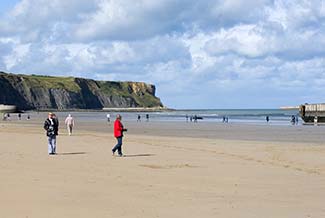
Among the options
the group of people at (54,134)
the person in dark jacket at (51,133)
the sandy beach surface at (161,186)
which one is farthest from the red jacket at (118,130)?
the person in dark jacket at (51,133)

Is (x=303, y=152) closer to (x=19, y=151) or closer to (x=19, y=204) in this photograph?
(x=19, y=151)

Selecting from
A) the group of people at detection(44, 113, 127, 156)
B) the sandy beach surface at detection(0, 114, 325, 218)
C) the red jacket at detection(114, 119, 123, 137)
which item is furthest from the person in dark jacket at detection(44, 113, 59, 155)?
the red jacket at detection(114, 119, 123, 137)

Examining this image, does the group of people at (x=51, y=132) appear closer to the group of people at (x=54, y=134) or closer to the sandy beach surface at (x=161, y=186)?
the group of people at (x=54, y=134)

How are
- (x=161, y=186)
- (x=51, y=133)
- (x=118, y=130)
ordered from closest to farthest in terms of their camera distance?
1. (x=161, y=186)
2. (x=118, y=130)
3. (x=51, y=133)

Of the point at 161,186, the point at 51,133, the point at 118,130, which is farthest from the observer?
the point at 51,133

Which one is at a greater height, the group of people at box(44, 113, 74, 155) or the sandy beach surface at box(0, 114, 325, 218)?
the group of people at box(44, 113, 74, 155)

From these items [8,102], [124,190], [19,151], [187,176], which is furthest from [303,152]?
[8,102]

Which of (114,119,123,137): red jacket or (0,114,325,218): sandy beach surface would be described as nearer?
(0,114,325,218): sandy beach surface

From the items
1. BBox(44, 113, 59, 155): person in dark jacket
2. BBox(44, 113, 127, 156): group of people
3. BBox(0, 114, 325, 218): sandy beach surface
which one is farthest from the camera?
BBox(44, 113, 59, 155): person in dark jacket

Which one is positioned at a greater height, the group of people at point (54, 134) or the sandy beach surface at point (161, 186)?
the group of people at point (54, 134)

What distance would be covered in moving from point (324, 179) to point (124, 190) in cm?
546

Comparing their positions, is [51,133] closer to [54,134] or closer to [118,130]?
[54,134]

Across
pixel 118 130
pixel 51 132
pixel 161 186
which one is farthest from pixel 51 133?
pixel 161 186

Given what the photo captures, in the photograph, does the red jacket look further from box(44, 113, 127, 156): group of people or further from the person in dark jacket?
the person in dark jacket
